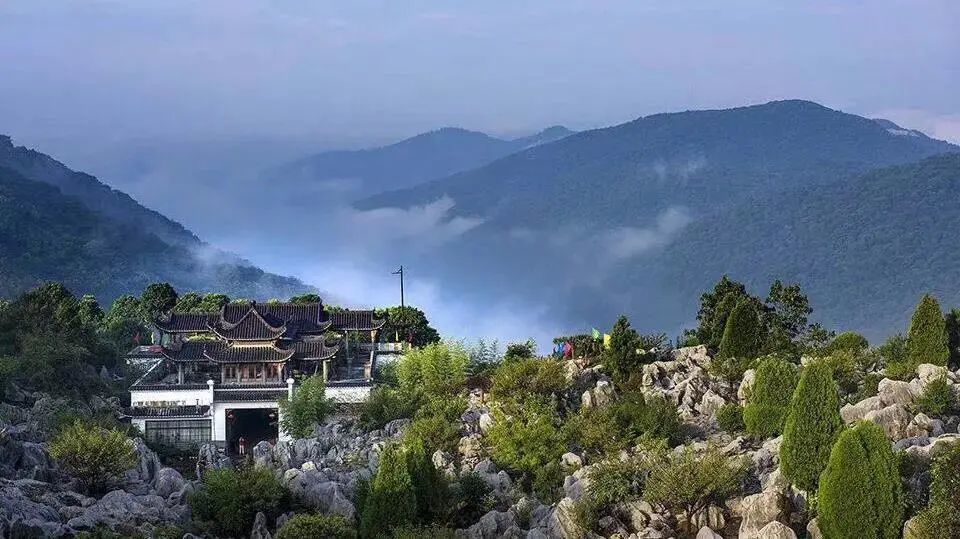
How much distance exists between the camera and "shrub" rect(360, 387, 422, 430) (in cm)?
2952

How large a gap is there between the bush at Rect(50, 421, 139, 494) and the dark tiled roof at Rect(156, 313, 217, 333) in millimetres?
13642

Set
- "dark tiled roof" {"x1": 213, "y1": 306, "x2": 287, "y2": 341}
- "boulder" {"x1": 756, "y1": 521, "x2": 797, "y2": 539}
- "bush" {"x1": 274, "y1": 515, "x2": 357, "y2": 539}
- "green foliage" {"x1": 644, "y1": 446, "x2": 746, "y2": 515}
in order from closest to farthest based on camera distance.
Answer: "boulder" {"x1": 756, "y1": 521, "x2": 797, "y2": 539} → "bush" {"x1": 274, "y1": 515, "x2": 357, "y2": 539} → "green foliage" {"x1": 644, "y1": 446, "x2": 746, "y2": 515} → "dark tiled roof" {"x1": 213, "y1": 306, "x2": 287, "y2": 341}

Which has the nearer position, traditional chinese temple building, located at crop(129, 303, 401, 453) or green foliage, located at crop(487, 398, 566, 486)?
green foliage, located at crop(487, 398, 566, 486)

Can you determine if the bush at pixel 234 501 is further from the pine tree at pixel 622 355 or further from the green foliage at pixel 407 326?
the green foliage at pixel 407 326

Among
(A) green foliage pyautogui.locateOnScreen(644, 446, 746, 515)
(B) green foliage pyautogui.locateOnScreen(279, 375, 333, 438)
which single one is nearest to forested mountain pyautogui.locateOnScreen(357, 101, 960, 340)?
(B) green foliage pyautogui.locateOnScreen(279, 375, 333, 438)

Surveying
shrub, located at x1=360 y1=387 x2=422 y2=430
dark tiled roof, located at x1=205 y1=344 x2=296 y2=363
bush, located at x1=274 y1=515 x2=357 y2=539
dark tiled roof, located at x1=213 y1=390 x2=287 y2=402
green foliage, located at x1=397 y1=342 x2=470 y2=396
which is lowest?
bush, located at x1=274 y1=515 x2=357 y2=539

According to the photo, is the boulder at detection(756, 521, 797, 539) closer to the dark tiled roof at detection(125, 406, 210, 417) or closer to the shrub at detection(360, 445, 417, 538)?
the shrub at detection(360, 445, 417, 538)

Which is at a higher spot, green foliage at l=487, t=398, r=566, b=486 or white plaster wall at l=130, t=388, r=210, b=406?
white plaster wall at l=130, t=388, r=210, b=406

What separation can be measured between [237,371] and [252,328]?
135cm

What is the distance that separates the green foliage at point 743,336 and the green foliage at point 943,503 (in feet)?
34.5

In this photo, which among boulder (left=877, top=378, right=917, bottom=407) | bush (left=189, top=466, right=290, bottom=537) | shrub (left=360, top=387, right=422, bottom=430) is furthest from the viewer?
shrub (left=360, top=387, right=422, bottom=430)

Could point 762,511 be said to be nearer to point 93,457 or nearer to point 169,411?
point 93,457

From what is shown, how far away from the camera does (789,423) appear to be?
20.5 meters

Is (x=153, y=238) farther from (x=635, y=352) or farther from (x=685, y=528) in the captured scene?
(x=685, y=528)
